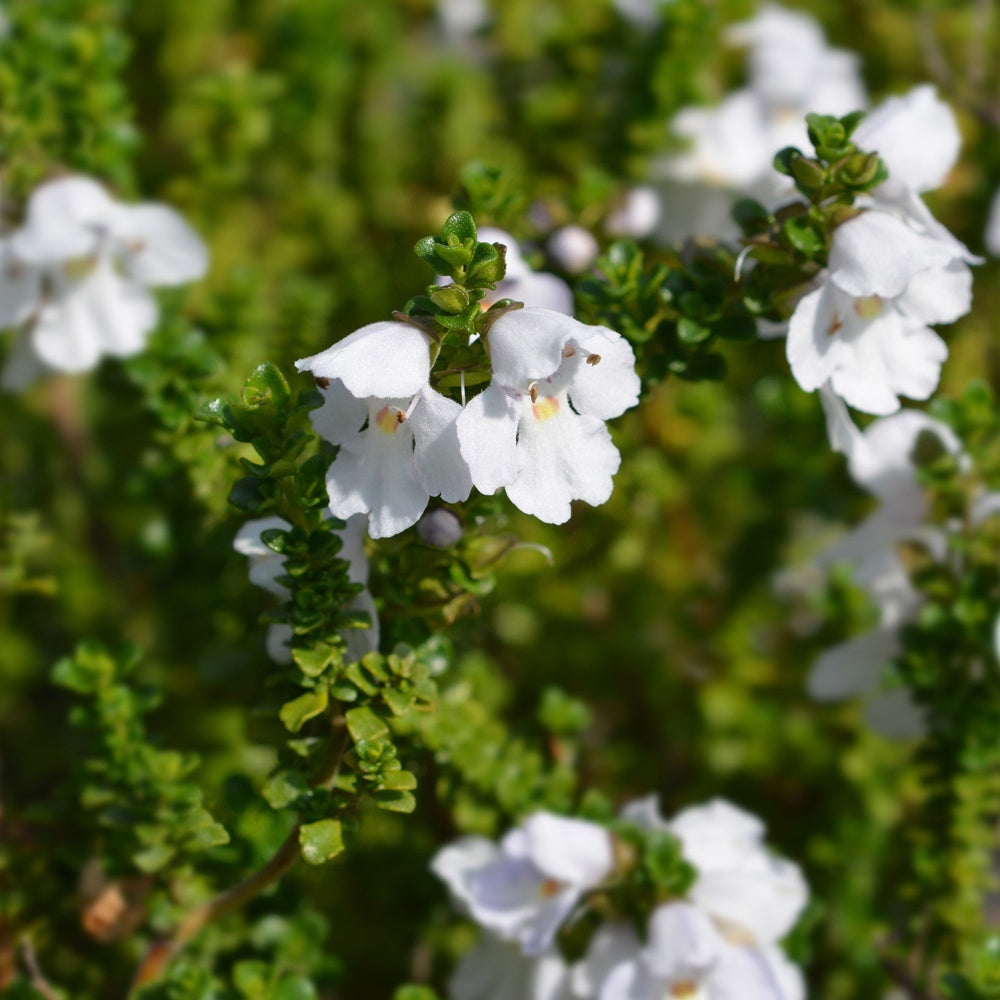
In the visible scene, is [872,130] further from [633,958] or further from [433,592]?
[633,958]

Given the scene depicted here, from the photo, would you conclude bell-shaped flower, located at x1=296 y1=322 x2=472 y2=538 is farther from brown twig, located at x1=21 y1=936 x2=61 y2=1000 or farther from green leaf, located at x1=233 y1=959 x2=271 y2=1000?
brown twig, located at x1=21 y1=936 x2=61 y2=1000

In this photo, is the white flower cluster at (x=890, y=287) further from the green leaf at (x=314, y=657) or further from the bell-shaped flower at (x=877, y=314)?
the green leaf at (x=314, y=657)

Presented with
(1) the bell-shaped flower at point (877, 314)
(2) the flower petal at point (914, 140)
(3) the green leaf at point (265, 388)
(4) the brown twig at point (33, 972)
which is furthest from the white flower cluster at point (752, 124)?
(4) the brown twig at point (33, 972)

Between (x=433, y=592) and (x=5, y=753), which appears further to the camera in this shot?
(x=5, y=753)

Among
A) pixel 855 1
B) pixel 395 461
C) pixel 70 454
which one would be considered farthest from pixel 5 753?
pixel 855 1

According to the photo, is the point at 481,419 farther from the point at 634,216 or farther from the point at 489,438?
the point at 634,216

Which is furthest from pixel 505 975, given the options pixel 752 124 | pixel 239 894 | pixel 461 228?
pixel 752 124

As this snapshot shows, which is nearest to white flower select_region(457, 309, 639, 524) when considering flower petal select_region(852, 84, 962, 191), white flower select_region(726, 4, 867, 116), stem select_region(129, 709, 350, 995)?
stem select_region(129, 709, 350, 995)
